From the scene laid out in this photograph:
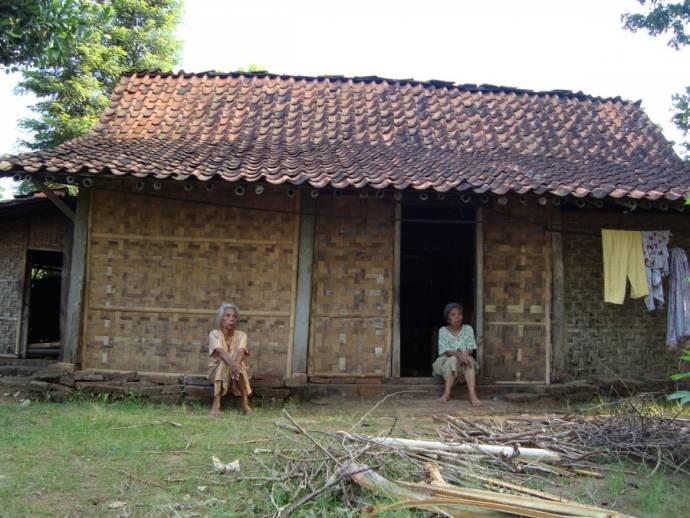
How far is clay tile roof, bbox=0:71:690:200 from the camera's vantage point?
21.8ft

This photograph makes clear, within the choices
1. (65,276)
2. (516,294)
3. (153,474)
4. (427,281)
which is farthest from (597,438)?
(65,276)

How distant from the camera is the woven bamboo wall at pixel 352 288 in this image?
7254mm

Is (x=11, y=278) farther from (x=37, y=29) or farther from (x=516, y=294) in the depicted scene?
(x=516, y=294)

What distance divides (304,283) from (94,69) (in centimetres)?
1166

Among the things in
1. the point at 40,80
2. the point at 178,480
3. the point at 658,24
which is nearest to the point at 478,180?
the point at 178,480

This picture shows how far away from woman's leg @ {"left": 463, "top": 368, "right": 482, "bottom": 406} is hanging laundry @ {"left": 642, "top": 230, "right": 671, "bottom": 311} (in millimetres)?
2358

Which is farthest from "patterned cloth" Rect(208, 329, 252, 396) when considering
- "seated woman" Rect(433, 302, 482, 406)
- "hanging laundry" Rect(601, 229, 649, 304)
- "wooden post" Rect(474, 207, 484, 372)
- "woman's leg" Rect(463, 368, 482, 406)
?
"hanging laundry" Rect(601, 229, 649, 304)

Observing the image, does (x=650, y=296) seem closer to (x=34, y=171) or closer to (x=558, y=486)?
(x=558, y=486)

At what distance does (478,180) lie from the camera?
6.72 metres

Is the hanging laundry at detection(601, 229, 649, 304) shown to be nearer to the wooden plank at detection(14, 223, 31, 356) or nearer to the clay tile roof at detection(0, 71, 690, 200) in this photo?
the clay tile roof at detection(0, 71, 690, 200)

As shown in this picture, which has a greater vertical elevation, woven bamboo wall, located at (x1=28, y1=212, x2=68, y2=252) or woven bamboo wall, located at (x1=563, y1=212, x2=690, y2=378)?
woven bamboo wall, located at (x1=28, y1=212, x2=68, y2=252)

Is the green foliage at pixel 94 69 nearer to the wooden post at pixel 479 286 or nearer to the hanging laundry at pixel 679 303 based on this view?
the wooden post at pixel 479 286

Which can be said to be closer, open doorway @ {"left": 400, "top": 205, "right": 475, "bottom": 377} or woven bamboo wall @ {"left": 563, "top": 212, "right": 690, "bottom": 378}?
woven bamboo wall @ {"left": 563, "top": 212, "right": 690, "bottom": 378}

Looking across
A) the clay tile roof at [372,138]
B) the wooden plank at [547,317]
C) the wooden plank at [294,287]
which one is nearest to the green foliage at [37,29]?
the clay tile roof at [372,138]
